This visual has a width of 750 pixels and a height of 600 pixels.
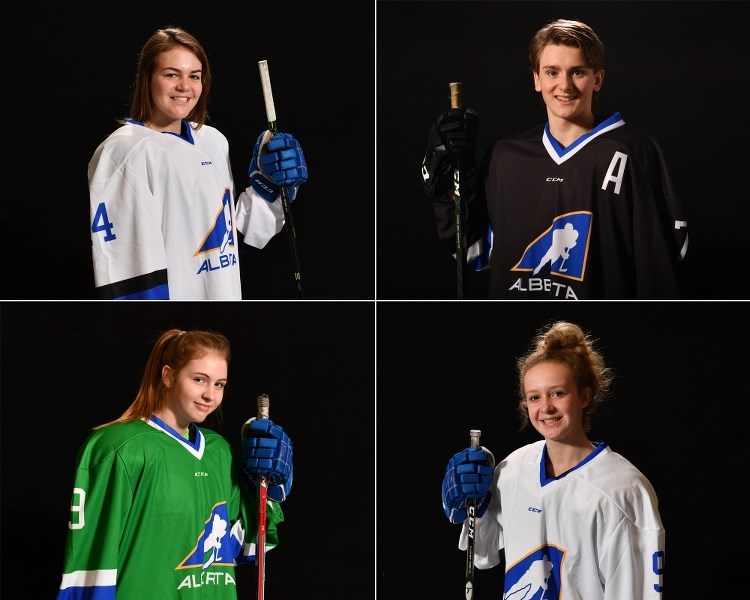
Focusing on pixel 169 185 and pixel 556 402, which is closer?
pixel 556 402

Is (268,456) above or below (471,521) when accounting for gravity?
above

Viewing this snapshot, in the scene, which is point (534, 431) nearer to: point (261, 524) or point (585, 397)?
point (585, 397)

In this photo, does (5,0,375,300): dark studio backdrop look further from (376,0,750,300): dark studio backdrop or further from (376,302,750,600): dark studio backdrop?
(376,302,750,600): dark studio backdrop

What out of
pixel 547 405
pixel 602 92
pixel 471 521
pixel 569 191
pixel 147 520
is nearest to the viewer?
pixel 147 520

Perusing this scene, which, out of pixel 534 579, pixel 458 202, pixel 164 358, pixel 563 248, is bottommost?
pixel 534 579

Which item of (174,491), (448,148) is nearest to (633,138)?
(448,148)

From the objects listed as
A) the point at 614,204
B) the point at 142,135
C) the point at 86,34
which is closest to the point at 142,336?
the point at 142,135

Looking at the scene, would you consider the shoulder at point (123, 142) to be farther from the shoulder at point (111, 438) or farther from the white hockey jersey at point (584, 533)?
the white hockey jersey at point (584, 533)

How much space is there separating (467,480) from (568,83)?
41.8 inches

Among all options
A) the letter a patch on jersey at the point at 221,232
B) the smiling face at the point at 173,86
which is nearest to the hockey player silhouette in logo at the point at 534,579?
the letter a patch on jersey at the point at 221,232

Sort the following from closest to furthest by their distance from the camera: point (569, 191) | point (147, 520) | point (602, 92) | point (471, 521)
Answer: point (147, 520)
point (471, 521)
point (569, 191)
point (602, 92)

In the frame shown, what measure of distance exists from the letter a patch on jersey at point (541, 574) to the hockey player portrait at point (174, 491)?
2.15 feet

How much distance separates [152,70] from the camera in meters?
3.12

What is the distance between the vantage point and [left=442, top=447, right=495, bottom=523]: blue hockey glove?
120 inches
